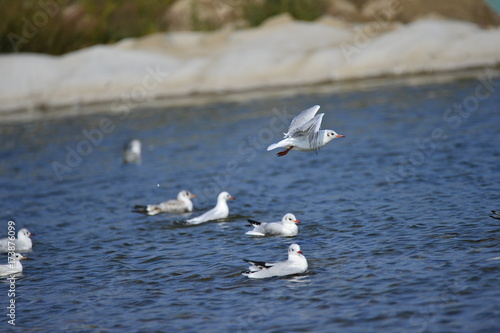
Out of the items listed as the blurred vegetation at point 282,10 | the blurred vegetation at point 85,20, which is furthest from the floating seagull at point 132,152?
the blurred vegetation at point 282,10

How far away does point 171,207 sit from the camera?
18.1 m

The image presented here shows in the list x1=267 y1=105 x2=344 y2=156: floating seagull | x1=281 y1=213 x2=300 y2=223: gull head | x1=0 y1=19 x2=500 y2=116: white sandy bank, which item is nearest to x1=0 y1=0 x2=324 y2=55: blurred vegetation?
x1=0 y1=19 x2=500 y2=116: white sandy bank

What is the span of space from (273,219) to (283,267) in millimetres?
4422

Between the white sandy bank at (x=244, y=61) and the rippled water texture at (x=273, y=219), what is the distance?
18.1 ft

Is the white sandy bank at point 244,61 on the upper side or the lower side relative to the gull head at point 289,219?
upper

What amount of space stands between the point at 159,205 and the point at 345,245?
18.7ft

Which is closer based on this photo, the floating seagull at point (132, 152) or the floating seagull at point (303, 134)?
the floating seagull at point (303, 134)

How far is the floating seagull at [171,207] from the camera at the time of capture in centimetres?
1805

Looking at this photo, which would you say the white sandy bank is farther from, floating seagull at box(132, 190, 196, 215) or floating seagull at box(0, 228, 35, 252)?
floating seagull at box(0, 228, 35, 252)

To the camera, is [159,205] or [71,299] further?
[159,205]

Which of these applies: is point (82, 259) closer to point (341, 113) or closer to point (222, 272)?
point (222, 272)

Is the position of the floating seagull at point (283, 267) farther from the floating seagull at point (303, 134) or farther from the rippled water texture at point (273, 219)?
the floating seagull at point (303, 134)

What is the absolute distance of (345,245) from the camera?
13.9 meters

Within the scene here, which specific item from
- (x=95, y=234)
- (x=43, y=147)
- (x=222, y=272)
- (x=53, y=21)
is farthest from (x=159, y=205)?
(x=53, y=21)
